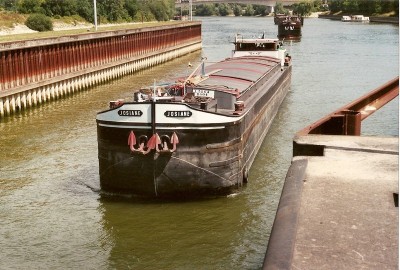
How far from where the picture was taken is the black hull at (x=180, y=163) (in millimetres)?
14008

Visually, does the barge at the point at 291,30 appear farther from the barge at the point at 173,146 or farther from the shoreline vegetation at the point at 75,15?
the barge at the point at 173,146

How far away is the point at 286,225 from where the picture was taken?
19.0ft

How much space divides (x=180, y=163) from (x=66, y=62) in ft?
77.6

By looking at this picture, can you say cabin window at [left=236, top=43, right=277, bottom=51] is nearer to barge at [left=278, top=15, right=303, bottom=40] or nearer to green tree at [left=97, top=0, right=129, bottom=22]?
barge at [left=278, top=15, right=303, bottom=40]

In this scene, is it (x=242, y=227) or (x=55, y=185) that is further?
(x=55, y=185)

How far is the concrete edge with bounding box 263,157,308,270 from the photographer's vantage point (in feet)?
16.3

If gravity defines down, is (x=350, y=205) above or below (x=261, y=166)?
above

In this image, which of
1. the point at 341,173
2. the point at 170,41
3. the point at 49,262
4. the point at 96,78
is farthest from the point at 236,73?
the point at 170,41

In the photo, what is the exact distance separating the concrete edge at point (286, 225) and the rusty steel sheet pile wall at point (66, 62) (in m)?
22.7

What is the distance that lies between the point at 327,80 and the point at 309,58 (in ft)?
51.6

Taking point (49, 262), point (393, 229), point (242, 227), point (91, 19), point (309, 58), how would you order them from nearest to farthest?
point (393, 229), point (49, 262), point (242, 227), point (309, 58), point (91, 19)

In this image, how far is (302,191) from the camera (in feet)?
23.0

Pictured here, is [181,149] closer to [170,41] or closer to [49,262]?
[49,262]

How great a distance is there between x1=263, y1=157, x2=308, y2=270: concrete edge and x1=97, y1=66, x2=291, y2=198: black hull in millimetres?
6256
